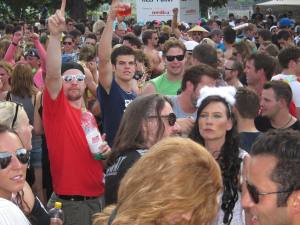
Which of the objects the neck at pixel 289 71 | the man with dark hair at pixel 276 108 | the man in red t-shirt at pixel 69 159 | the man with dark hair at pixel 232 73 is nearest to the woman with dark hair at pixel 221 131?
the man in red t-shirt at pixel 69 159

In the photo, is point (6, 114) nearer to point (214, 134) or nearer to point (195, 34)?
point (214, 134)

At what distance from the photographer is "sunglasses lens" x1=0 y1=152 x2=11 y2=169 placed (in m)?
Result: 3.21

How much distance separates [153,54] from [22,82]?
3.66 meters

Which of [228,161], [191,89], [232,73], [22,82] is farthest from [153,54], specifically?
[228,161]

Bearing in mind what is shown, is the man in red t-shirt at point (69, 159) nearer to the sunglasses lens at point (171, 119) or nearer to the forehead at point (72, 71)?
the forehead at point (72, 71)

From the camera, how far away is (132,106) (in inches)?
149

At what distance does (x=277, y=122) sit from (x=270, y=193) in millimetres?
3011

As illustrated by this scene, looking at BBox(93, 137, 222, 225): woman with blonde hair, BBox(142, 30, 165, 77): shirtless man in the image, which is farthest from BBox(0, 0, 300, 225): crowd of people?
BBox(142, 30, 165, 77): shirtless man

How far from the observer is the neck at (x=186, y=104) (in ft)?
17.5

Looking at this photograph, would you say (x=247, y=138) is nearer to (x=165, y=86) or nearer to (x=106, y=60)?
(x=106, y=60)

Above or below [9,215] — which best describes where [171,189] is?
above

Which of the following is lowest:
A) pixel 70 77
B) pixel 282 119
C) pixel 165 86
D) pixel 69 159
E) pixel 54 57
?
pixel 69 159

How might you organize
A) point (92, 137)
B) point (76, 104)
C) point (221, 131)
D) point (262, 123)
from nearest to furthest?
point (221, 131) < point (92, 137) < point (76, 104) < point (262, 123)

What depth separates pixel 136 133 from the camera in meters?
3.65
